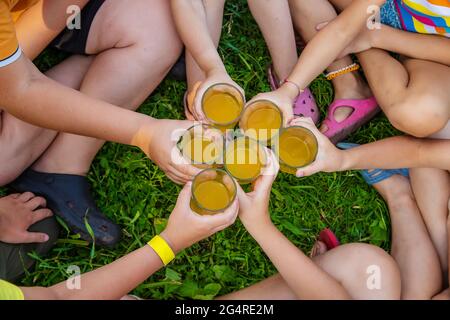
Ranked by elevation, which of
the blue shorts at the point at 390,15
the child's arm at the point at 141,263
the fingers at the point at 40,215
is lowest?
the fingers at the point at 40,215

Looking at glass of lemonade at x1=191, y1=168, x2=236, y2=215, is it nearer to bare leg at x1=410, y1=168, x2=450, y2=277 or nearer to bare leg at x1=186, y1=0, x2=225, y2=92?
bare leg at x1=186, y1=0, x2=225, y2=92

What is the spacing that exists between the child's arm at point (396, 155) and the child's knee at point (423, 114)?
0.06 meters

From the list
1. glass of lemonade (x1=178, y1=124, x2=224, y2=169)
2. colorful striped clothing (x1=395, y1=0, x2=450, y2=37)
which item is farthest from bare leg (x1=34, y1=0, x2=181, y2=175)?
colorful striped clothing (x1=395, y1=0, x2=450, y2=37)

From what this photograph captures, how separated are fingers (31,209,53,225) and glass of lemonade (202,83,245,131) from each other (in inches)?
30.5

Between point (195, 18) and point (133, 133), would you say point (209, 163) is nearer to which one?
point (133, 133)

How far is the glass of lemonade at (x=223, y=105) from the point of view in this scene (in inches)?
67.6

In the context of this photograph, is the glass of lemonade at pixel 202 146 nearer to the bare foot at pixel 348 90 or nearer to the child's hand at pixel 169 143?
the child's hand at pixel 169 143

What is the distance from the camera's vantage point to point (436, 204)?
2.05 m

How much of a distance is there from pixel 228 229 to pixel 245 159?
557mm

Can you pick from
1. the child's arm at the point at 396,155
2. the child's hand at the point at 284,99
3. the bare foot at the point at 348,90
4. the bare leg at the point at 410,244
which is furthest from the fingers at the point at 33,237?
the bare leg at the point at 410,244

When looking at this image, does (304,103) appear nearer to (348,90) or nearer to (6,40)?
(348,90)

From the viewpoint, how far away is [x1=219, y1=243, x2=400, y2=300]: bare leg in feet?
5.81

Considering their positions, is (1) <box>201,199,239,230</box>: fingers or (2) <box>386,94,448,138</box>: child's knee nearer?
(1) <box>201,199,239,230</box>: fingers

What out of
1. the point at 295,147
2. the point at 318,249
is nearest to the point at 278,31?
the point at 295,147
